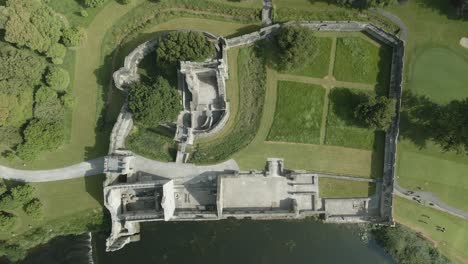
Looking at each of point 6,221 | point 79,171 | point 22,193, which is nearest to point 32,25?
point 79,171

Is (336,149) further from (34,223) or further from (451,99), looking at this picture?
(34,223)

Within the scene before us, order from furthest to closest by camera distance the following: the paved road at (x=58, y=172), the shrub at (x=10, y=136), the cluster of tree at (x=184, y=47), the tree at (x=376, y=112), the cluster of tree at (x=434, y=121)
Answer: the paved road at (x=58, y=172) → the shrub at (x=10, y=136) → the cluster of tree at (x=434, y=121) → the tree at (x=376, y=112) → the cluster of tree at (x=184, y=47)

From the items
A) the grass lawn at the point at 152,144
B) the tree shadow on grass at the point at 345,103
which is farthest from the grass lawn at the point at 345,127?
the grass lawn at the point at 152,144

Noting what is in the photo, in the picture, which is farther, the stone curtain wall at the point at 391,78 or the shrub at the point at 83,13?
the shrub at the point at 83,13

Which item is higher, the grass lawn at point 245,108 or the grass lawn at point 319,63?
the grass lawn at point 319,63

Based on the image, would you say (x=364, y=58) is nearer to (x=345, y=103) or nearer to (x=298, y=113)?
(x=345, y=103)

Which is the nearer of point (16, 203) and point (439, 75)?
point (16, 203)

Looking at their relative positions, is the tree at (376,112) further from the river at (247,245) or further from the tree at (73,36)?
the tree at (73,36)

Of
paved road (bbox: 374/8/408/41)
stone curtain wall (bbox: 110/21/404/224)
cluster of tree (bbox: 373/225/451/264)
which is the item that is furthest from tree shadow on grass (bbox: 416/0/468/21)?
cluster of tree (bbox: 373/225/451/264)
